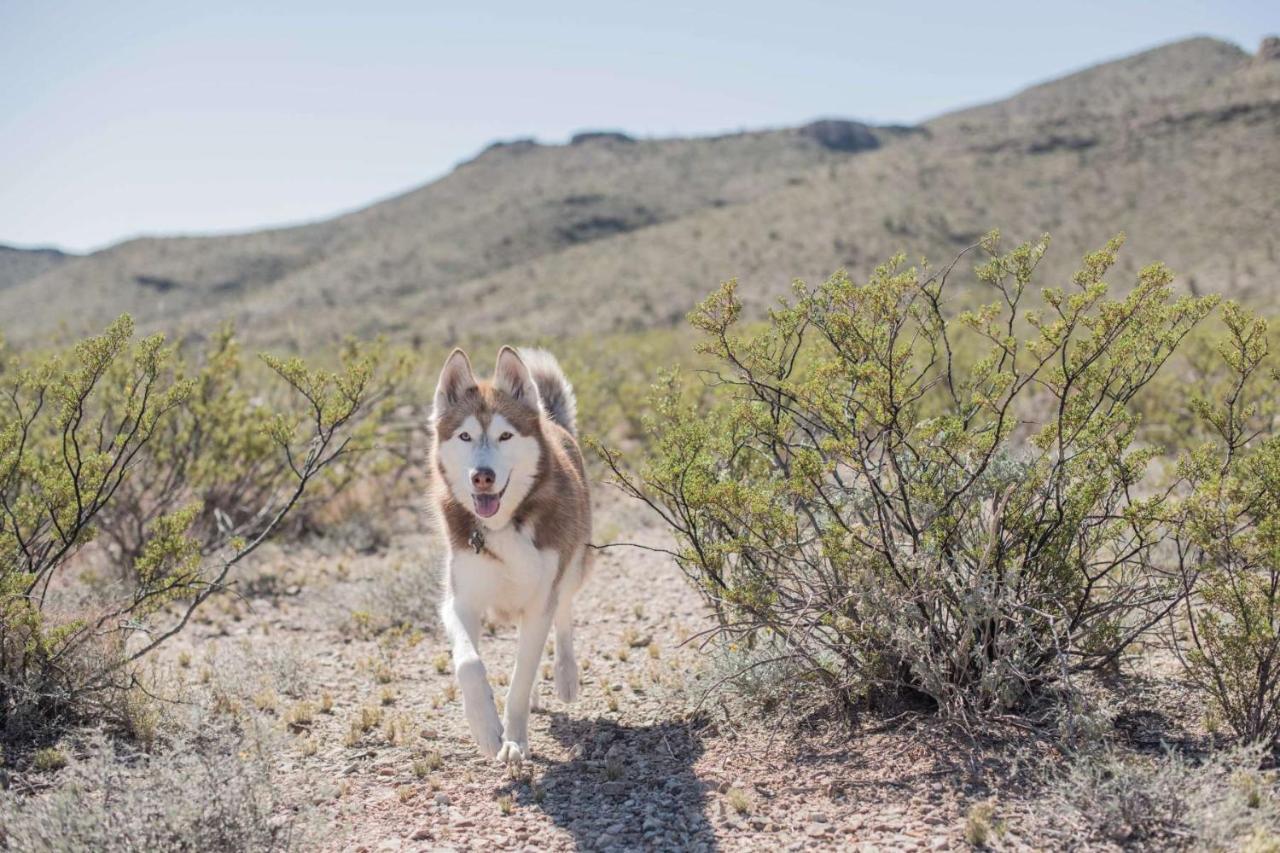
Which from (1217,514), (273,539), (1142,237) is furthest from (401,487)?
(1142,237)

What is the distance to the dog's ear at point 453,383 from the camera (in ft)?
16.8

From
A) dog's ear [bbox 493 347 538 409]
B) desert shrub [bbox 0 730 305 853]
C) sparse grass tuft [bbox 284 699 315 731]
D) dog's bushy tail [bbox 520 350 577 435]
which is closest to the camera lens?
desert shrub [bbox 0 730 305 853]

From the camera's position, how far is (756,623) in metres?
4.84

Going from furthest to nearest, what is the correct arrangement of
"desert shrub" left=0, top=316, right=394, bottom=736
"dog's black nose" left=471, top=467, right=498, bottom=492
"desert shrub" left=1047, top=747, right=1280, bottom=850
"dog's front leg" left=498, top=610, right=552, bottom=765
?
"desert shrub" left=0, top=316, right=394, bottom=736, "dog's front leg" left=498, top=610, right=552, bottom=765, "dog's black nose" left=471, top=467, right=498, bottom=492, "desert shrub" left=1047, top=747, right=1280, bottom=850

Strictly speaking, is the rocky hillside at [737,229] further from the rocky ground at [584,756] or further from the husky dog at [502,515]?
the husky dog at [502,515]

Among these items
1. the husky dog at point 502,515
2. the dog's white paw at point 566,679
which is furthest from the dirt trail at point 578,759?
the husky dog at point 502,515

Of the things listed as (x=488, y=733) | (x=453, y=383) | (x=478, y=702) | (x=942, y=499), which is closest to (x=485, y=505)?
(x=453, y=383)

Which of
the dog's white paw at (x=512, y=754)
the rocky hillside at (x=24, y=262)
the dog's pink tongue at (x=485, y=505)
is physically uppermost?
the rocky hillside at (x=24, y=262)

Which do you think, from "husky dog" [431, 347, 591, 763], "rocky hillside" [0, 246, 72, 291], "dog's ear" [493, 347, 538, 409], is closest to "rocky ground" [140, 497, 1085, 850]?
"husky dog" [431, 347, 591, 763]

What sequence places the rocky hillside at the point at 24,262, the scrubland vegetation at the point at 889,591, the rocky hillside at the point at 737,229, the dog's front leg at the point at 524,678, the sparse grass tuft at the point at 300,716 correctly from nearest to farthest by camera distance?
1. the scrubland vegetation at the point at 889,591
2. the dog's front leg at the point at 524,678
3. the sparse grass tuft at the point at 300,716
4. the rocky hillside at the point at 737,229
5. the rocky hillside at the point at 24,262

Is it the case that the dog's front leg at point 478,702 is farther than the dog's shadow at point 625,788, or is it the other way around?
the dog's front leg at point 478,702

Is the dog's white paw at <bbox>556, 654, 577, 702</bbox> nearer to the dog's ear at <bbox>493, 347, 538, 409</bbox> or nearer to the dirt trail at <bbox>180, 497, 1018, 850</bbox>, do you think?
the dirt trail at <bbox>180, 497, 1018, 850</bbox>

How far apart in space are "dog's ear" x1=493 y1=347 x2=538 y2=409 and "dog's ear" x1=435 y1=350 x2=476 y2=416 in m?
0.16

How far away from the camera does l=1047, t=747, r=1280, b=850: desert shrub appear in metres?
3.58
